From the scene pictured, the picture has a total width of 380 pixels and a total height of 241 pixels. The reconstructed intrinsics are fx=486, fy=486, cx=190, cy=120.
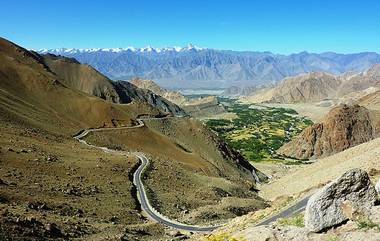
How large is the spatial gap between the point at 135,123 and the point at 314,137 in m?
81.8

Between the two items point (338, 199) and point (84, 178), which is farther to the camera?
point (84, 178)

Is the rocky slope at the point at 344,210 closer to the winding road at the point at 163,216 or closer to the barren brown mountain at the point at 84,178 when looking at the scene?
the winding road at the point at 163,216

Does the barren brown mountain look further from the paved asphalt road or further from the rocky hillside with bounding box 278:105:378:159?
the rocky hillside with bounding box 278:105:378:159

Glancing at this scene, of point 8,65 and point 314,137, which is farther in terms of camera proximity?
point 314,137

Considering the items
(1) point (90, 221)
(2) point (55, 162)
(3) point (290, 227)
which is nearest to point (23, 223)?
(1) point (90, 221)

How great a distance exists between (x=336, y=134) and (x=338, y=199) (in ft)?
548

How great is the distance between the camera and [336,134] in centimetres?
18062

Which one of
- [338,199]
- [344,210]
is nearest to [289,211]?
[344,210]

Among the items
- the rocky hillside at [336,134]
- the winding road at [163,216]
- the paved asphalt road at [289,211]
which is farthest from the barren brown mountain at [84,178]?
the rocky hillside at [336,134]

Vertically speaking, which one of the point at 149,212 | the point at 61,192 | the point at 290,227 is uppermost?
the point at 290,227

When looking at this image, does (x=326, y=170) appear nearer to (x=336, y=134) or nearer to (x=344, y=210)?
(x=344, y=210)

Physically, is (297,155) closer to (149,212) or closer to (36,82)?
(36,82)

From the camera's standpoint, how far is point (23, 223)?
3391 centimetres

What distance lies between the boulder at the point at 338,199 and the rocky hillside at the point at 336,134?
532 feet
